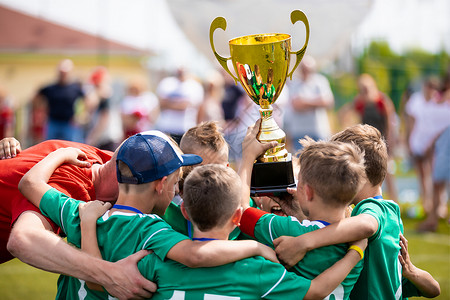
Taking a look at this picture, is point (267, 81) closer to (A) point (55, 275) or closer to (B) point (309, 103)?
(A) point (55, 275)

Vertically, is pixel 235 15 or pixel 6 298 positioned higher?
pixel 235 15

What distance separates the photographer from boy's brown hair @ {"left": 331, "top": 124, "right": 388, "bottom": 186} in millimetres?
2594

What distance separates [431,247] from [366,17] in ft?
38.8

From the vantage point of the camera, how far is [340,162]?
2.29 metres

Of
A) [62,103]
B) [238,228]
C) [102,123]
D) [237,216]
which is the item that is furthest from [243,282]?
[102,123]

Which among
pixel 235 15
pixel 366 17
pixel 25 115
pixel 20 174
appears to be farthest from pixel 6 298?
pixel 366 17

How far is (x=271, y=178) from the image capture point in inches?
107

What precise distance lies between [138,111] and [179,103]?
41.5 inches

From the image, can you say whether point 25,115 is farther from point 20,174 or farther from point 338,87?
point 20,174

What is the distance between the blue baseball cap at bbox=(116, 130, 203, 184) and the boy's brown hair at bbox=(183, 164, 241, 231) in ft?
0.64

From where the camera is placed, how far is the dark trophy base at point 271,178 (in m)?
2.70

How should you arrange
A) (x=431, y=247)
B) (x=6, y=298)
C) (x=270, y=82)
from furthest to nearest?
(x=431, y=247)
(x=6, y=298)
(x=270, y=82)

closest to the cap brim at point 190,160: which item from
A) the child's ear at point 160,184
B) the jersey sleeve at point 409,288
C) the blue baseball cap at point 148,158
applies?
the blue baseball cap at point 148,158

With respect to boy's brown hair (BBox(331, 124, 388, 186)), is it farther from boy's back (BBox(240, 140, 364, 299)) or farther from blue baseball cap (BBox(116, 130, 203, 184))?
blue baseball cap (BBox(116, 130, 203, 184))
